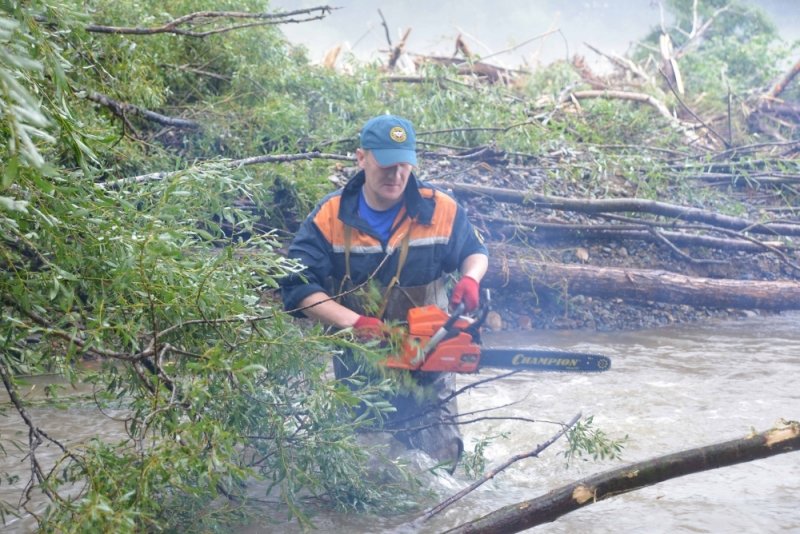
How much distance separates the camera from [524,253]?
798 cm

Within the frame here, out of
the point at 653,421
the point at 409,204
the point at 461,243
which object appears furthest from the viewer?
the point at 653,421

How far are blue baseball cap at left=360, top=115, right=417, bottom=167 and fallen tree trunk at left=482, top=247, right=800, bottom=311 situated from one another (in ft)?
10.7

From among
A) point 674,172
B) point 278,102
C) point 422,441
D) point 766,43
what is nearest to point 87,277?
point 422,441

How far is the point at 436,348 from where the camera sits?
4.00 metres

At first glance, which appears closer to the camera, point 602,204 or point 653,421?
point 653,421

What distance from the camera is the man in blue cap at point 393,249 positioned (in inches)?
174

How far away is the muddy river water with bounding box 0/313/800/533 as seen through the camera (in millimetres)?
3967

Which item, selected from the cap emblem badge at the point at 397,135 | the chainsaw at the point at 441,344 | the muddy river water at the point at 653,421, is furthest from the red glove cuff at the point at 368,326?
the cap emblem badge at the point at 397,135

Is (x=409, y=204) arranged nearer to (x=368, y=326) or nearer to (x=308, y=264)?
(x=308, y=264)

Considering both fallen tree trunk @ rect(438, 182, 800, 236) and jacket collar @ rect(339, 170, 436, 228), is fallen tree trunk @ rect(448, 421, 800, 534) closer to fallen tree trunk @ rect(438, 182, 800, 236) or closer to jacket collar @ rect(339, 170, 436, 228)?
jacket collar @ rect(339, 170, 436, 228)

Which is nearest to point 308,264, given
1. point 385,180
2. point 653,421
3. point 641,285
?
point 385,180

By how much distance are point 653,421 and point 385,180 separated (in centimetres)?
245

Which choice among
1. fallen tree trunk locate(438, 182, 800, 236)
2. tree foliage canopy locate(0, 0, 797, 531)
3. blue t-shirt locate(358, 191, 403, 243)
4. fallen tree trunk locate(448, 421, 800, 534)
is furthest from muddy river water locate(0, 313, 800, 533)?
blue t-shirt locate(358, 191, 403, 243)

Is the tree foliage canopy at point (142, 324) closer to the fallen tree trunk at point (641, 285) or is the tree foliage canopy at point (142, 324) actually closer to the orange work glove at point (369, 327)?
the orange work glove at point (369, 327)
